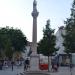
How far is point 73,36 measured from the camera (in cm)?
4128

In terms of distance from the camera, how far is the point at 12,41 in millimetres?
103938

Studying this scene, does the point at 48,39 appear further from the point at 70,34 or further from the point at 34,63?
the point at 34,63

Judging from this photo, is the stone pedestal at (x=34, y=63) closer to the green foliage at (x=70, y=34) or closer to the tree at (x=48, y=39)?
the green foliage at (x=70, y=34)

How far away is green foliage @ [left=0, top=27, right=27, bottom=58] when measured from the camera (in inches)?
3910

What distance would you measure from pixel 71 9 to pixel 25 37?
6058cm

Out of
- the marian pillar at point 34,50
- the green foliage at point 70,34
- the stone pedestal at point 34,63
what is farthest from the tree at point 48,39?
the stone pedestal at point 34,63

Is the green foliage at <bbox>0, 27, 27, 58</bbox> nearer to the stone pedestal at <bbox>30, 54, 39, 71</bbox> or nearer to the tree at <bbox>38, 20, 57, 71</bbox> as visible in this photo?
the tree at <bbox>38, 20, 57, 71</bbox>

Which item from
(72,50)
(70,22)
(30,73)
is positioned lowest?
(30,73)

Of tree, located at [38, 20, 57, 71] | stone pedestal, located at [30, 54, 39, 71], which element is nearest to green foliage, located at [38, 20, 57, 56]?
tree, located at [38, 20, 57, 71]

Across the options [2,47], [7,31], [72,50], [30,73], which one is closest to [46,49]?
[72,50]

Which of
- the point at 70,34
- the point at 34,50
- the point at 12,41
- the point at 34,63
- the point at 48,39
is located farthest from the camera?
the point at 12,41

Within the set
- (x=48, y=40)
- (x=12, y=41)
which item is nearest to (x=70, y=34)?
(x=48, y=40)

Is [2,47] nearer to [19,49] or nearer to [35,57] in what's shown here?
[19,49]

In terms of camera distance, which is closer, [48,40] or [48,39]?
[48,40]
